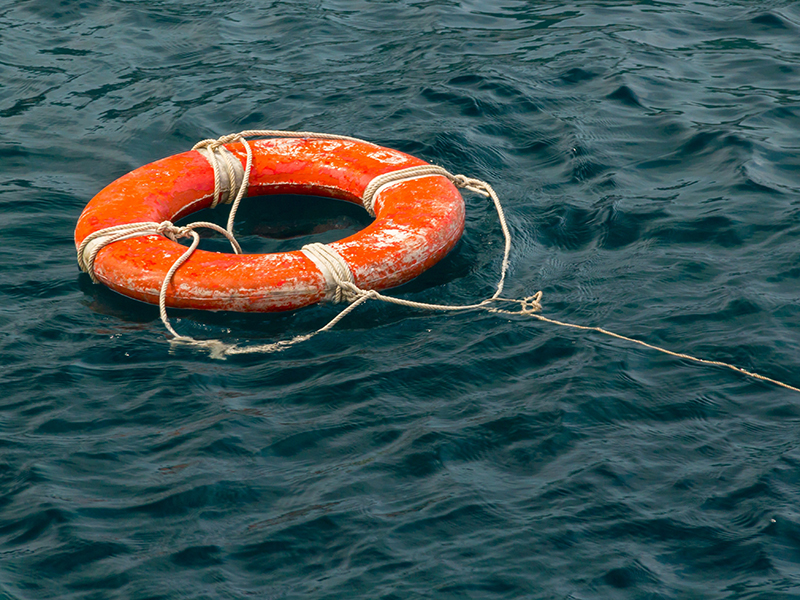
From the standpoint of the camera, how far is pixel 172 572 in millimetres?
2533

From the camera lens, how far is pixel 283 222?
457 cm

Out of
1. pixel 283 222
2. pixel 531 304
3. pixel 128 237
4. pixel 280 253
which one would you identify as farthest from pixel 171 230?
pixel 531 304

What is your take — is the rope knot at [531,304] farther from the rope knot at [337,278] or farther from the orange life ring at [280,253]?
the rope knot at [337,278]

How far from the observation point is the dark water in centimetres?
260

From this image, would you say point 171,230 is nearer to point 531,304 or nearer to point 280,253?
point 280,253

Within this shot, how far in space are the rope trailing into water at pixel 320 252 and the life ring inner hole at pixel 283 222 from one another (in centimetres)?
12

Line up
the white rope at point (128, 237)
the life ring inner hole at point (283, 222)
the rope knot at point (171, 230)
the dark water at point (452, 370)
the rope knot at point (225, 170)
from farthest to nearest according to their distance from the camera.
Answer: the rope knot at point (225, 170)
the life ring inner hole at point (283, 222)
the rope knot at point (171, 230)
the white rope at point (128, 237)
the dark water at point (452, 370)

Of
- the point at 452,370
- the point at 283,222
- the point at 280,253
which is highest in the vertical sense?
the point at 280,253

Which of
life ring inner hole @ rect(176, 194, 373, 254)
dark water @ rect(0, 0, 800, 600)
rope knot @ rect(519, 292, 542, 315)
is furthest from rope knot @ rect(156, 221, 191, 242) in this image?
rope knot @ rect(519, 292, 542, 315)

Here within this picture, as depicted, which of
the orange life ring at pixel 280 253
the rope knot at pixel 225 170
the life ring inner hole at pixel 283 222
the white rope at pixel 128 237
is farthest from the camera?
the rope knot at pixel 225 170

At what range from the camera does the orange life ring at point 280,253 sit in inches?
147

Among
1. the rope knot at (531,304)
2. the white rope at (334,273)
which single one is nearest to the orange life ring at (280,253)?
the white rope at (334,273)

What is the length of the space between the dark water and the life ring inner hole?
0.03 metres

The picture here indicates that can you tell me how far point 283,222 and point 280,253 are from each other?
2.34 ft
